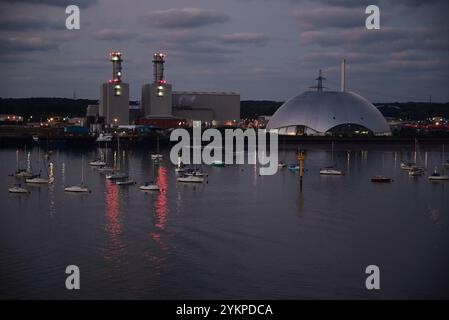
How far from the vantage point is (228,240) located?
14.6 metres

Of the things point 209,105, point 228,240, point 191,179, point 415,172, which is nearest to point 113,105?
point 209,105

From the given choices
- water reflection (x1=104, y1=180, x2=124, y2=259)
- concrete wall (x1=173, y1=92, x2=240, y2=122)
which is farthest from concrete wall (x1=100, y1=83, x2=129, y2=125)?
water reflection (x1=104, y1=180, x2=124, y2=259)

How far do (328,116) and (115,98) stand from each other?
15753 mm

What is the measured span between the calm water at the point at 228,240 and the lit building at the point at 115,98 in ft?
82.9

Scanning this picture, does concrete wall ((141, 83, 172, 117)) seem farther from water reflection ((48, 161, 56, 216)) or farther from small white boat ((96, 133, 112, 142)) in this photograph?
water reflection ((48, 161, 56, 216))

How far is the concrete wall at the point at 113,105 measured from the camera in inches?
1988

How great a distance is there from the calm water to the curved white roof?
986 inches

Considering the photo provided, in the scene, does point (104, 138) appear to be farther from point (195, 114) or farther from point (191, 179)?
point (191, 179)

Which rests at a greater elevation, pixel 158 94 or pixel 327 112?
pixel 158 94

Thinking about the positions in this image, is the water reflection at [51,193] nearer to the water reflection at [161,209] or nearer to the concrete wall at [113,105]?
the water reflection at [161,209]

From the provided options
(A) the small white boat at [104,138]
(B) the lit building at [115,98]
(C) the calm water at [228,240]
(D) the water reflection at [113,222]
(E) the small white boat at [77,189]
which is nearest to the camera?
(C) the calm water at [228,240]

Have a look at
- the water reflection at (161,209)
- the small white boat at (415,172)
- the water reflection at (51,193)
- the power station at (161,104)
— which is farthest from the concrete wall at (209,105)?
the water reflection at (161,209)

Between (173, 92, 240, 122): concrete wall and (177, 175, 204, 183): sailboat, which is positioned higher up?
(173, 92, 240, 122): concrete wall

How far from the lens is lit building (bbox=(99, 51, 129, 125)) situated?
50250 mm
